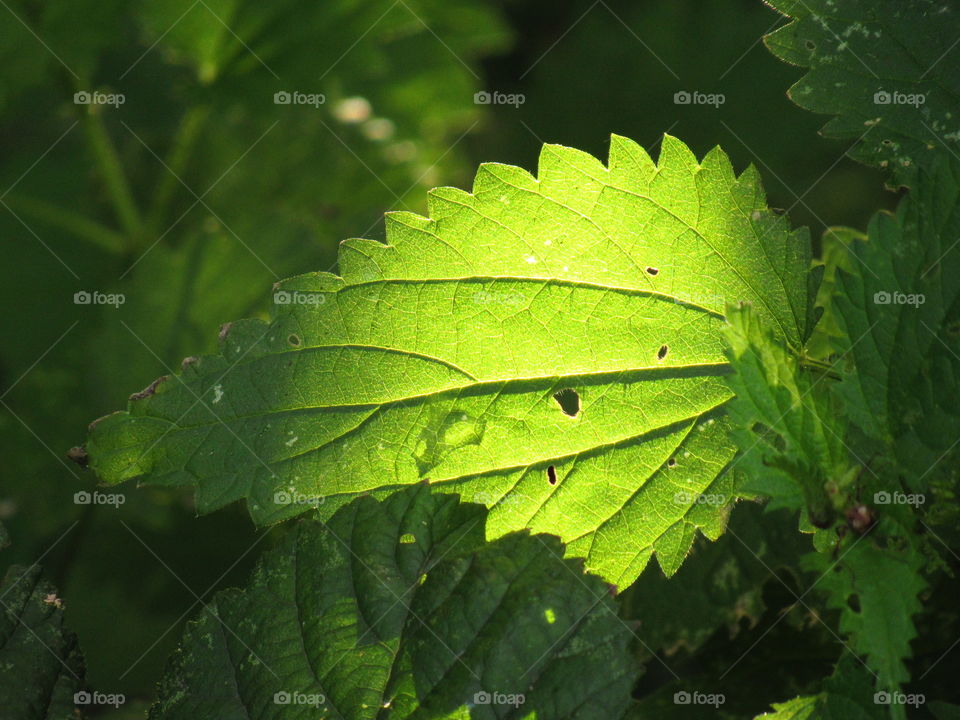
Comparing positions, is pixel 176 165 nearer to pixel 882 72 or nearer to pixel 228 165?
pixel 228 165

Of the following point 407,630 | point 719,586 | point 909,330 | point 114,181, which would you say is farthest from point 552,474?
point 114,181

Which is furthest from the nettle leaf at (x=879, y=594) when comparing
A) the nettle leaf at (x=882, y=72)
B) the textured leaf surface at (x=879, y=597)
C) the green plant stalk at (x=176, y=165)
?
the green plant stalk at (x=176, y=165)

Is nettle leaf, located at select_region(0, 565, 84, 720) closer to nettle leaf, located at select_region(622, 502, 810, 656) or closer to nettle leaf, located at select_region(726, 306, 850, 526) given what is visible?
nettle leaf, located at select_region(622, 502, 810, 656)

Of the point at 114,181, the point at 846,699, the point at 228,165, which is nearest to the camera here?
the point at 846,699

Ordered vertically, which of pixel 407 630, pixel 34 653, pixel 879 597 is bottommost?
pixel 34 653

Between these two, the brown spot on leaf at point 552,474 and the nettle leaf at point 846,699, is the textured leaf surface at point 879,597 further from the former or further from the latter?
the brown spot on leaf at point 552,474

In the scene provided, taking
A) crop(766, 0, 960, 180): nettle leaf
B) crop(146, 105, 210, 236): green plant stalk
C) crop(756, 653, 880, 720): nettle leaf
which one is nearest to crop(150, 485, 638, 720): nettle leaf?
crop(756, 653, 880, 720): nettle leaf
